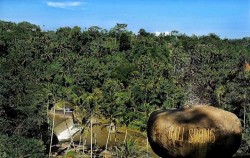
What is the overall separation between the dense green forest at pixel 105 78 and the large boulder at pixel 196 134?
2422cm

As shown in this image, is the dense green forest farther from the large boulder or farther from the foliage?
the large boulder

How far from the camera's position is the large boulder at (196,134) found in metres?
9.70

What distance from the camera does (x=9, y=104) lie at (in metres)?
43.7

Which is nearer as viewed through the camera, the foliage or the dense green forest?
the foliage

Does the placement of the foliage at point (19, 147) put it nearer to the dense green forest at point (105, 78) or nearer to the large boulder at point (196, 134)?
the dense green forest at point (105, 78)

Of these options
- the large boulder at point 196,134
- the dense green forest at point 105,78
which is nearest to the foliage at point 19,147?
the dense green forest at point 105,78

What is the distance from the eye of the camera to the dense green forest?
44.3m

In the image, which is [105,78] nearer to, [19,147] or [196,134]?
[19,147]

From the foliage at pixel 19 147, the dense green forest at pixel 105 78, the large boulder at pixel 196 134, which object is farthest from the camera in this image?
the dense green forest at pixel 105 78

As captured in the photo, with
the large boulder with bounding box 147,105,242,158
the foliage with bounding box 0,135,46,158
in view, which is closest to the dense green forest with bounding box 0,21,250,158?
the foliage with bounding box 0,135,46,158

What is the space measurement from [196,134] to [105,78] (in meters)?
69.0

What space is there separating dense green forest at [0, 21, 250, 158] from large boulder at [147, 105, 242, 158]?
24224 millimetres

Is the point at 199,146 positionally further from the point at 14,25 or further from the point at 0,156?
the point at 14,25

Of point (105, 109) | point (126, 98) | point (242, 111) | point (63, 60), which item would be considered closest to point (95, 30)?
point (63, 60)
